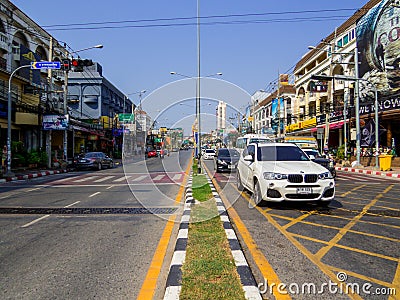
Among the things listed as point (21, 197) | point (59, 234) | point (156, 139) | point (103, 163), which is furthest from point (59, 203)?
point (156, 139)

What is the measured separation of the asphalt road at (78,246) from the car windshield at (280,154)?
8.96ft

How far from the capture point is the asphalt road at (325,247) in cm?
352

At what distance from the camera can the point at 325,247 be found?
15.7 feet

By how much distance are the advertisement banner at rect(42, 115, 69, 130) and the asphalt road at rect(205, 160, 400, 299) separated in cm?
1839

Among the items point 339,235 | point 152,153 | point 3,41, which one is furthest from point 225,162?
point 152,153

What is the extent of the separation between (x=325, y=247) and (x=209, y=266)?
6.72 feet

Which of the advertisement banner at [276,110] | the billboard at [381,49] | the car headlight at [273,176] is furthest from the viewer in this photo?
the advertisement banner at [276,110]

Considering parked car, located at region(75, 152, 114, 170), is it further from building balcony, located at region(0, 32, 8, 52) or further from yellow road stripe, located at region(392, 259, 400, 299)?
yellow road stripe, located at region(392, 259, 400, 299)

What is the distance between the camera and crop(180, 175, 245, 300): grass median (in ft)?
10.2

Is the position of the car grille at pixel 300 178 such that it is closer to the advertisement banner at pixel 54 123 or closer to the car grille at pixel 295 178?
the car grille at pixel 295 178

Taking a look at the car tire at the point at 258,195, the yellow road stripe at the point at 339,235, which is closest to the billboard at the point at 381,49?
the yellow road stripe at the point at 339,235

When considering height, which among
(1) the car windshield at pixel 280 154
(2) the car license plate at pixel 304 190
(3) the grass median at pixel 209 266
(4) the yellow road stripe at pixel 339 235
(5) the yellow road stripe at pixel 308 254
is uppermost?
(1) the car windshield at pixel 280 154

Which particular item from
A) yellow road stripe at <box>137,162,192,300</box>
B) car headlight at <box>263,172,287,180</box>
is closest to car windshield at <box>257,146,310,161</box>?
car headlight at <box>263,172,287,180</box>

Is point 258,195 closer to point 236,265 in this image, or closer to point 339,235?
point 339,235
